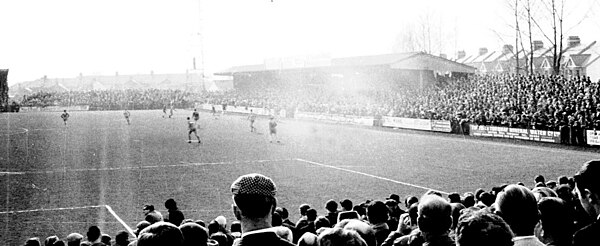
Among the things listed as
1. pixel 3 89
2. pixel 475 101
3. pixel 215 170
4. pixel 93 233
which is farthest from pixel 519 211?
pixel 3 89

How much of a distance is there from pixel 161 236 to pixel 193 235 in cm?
84

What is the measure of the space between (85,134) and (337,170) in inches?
1033

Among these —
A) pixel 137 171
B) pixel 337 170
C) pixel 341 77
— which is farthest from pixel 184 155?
pixel 341 77

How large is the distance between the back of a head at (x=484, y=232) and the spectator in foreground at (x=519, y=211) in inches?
25.0

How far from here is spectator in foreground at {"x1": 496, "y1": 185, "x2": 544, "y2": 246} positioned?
14.0ft

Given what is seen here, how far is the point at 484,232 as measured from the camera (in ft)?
11.7

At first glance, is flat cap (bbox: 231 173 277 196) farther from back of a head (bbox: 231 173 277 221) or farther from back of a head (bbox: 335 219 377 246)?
back of a head (bbox: 335 219 377 246)

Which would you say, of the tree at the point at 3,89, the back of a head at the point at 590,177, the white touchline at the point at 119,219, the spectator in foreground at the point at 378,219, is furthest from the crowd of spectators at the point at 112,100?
the back of a head at the point at 590,177

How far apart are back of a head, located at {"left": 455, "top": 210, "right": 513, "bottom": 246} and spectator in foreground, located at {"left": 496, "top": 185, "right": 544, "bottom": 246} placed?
2.08 feet

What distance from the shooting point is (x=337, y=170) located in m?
23.3

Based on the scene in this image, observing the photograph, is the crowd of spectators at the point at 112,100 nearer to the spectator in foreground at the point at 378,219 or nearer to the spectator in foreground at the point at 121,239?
the spectator in foreground at the point at 121,239

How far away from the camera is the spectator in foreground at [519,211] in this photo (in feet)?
14.0

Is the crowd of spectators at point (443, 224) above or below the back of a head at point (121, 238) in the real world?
above

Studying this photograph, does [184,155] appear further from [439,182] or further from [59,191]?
[439,182]
